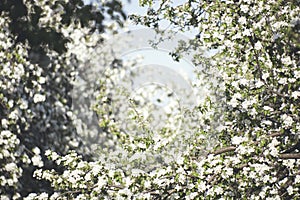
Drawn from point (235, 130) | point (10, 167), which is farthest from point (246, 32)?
point (10, 167)

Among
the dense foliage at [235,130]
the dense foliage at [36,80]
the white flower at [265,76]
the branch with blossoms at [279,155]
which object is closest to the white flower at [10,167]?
the dense foliage at [36,80]

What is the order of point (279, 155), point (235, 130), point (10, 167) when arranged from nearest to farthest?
1. point (279, 155)
2. point (235, 130)
3. point (10, 167)

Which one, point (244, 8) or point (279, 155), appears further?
point (244, 8)

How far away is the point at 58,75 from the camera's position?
5.88 meters

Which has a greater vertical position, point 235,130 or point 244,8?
point 244,8

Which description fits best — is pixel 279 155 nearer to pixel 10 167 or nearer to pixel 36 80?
pixel 10 167

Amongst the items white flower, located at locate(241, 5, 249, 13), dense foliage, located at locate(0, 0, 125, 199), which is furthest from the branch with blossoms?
dense foliage, located at locate(0, 0, 125, 199)

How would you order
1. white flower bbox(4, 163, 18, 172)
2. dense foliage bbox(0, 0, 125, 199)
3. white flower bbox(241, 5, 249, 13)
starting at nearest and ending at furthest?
white flower bbox(241, 5, 249, 13) < white flower bbox(4, 163, 18, 172) < dense foliage bbox(0, 0, 125, 199)

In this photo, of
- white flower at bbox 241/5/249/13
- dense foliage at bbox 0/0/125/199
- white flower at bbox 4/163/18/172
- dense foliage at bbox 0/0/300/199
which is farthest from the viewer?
dense foliage at bbox 0/0/125/199

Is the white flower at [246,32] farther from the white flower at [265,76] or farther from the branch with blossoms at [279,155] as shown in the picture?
the branch with blossoms at [279,155]

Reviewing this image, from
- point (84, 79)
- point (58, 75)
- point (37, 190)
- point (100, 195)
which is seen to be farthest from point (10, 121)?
point (84, 79)

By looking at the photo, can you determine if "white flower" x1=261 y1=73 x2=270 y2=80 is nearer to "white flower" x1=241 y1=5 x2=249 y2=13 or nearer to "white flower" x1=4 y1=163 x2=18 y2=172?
"white flower" x1=241 y1=5 x2=249 y2=13

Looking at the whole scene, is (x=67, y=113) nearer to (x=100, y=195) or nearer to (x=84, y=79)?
(x=84, y=79)

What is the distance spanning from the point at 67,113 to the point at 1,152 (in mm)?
1514
